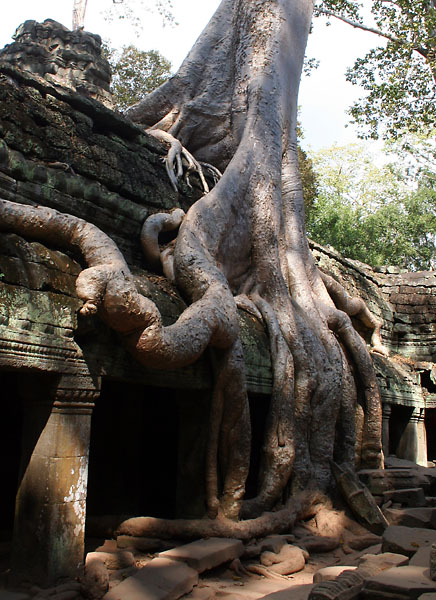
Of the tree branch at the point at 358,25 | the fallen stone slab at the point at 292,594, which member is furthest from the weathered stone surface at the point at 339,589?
the tree branch at the point at 358,25

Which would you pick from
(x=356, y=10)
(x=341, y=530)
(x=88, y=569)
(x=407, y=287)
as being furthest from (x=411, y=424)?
(x=356, y=10)

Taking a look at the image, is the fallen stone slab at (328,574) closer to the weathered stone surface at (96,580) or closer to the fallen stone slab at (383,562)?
the fallen stone slab at (383,562)

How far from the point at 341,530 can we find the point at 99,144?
158 inches

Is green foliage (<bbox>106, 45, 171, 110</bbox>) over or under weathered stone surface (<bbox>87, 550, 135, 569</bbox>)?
over


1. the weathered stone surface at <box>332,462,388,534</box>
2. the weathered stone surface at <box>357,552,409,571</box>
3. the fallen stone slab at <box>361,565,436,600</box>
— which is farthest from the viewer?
the weathered stone surface at <box>332,462,388,534</box>

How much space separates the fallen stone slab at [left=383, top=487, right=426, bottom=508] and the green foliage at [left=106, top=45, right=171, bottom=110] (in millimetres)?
12738

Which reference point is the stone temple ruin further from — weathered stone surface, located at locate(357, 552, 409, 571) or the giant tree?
weathered stone surface, located at locate(357, 552, 409, 571)

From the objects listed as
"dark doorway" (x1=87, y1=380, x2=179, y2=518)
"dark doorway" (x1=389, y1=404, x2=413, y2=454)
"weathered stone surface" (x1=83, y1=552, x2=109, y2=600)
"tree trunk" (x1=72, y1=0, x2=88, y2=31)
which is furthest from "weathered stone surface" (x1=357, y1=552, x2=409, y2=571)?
"tree trunk" (x1=72, y1=0, x2=88, y2=31)

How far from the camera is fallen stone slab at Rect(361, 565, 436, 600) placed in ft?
9.41

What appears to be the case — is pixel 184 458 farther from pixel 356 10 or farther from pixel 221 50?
pixel 356 10

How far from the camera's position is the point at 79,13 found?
526 inches

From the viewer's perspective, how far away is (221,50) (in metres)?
8.08

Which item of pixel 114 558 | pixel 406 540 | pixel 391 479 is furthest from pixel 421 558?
pixel 391 479

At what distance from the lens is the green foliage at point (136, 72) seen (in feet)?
52.1
